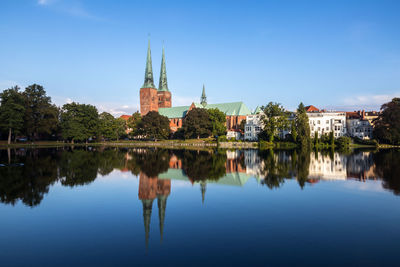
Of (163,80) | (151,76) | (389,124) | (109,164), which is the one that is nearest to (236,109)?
(163,80)

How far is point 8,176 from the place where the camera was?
2020 centimetres

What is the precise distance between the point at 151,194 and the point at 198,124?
72.4 metres

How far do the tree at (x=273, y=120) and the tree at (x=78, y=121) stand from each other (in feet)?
167

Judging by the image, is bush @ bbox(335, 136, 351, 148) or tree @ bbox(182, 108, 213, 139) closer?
bush @ bbox(335, 136, 351, 148)

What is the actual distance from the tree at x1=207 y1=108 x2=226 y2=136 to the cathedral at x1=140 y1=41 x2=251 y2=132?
11.7 meters

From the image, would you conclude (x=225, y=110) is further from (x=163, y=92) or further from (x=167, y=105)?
(x=163, y=92)

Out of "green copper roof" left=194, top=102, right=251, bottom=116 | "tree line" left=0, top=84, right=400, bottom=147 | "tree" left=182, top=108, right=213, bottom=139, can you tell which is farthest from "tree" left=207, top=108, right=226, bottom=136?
"green copper roof" left=194, top=102, right=251, bottom=116

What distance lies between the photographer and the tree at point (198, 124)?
8712 centimetres

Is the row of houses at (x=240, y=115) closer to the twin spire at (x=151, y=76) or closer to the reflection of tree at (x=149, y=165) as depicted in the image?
the twin spire at (x=151, y=76)

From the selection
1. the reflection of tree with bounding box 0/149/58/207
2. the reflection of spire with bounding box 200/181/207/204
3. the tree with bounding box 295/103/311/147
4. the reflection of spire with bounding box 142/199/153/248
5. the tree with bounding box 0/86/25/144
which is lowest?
the reflection of spire with bounding box 200/181/207/204

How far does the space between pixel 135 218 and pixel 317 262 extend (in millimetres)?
6755

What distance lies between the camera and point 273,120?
72875 millimetres

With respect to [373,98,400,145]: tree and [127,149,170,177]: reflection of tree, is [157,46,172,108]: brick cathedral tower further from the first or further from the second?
[127,149,170,177]: reflection of tree

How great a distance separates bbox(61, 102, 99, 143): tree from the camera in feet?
266
